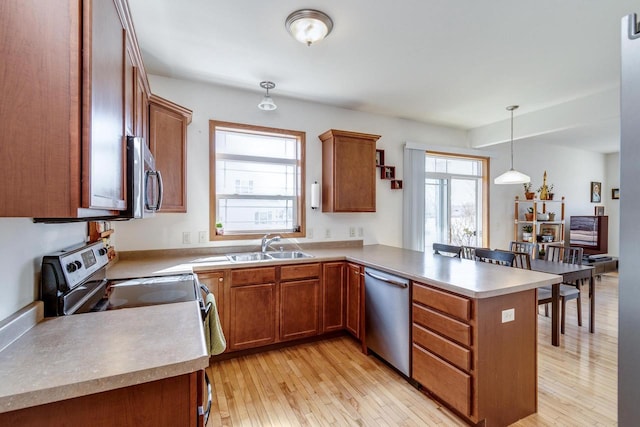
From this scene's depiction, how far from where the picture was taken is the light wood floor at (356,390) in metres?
1.88

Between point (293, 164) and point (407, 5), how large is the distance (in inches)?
78.7

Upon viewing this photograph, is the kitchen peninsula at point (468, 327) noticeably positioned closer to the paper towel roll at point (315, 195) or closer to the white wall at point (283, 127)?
the white wall at point (283, 127)

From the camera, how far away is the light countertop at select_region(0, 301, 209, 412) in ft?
2.65

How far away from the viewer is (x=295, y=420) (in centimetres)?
187

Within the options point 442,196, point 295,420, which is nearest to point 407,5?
point 295,420

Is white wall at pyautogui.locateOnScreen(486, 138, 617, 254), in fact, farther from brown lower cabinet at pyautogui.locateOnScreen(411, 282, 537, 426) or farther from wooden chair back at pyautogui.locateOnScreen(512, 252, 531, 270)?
brown lower cabinet at pyautogui.locateOnScreen(411, 282, 537, 426)

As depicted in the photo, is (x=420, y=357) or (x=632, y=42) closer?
(x=632, y=42)

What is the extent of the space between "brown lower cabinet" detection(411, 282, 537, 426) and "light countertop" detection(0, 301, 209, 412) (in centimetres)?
145

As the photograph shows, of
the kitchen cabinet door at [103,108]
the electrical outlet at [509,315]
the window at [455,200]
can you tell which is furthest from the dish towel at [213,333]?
the window at [455,200]

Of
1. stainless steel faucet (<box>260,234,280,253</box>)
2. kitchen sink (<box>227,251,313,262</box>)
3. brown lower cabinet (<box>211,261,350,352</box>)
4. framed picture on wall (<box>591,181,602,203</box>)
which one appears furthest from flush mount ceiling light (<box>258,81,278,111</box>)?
framed picture on wall (<box>591,181,602,203</box>)

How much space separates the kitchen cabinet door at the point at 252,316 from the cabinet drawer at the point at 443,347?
1.27 metres

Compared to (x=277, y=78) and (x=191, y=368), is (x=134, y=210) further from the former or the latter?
(x=277, y=78)

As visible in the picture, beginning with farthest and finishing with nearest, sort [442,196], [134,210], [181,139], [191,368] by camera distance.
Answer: [442,196] → [181,139] → [134,210] → [191,368]

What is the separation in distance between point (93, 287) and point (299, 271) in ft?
5.19
